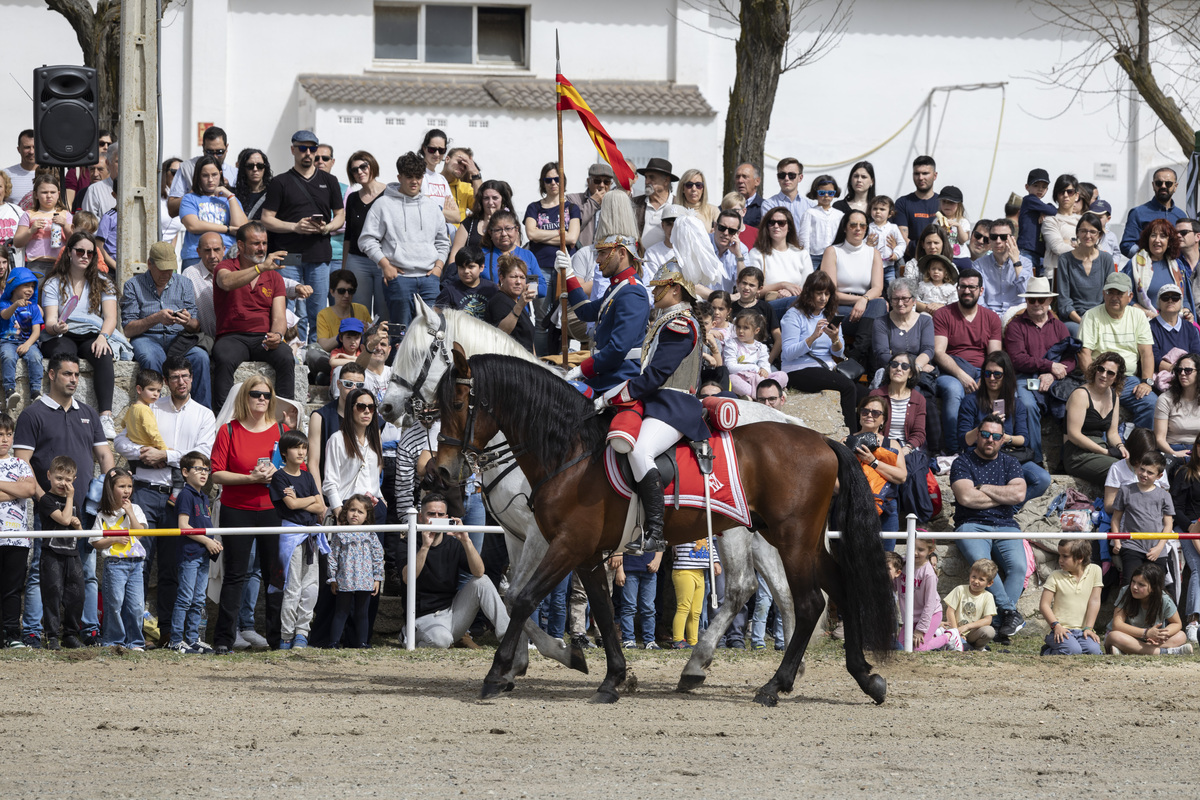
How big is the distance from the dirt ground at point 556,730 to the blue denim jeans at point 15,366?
3222mm

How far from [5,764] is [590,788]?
2.68m

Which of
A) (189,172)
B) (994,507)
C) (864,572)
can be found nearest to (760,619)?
(994,507)

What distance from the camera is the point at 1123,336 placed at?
15.3m

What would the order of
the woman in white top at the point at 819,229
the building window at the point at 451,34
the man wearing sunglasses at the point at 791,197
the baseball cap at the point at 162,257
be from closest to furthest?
the baseball cap at the point at 162,257 < the woman in white top at the point at 819,229 < the man wearing sunglasses at the point at 791,197 < the building window at the point at 451,34

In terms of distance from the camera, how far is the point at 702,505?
358 inches

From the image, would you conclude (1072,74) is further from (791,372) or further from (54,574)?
(54,574)

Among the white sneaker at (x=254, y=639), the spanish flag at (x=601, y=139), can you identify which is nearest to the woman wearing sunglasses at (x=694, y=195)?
the spanish flag at (x=601, y=139)

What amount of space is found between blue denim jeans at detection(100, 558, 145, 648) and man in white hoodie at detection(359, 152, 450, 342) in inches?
169

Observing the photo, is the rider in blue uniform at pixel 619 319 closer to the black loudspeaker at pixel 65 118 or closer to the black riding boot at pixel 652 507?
the black riding boot at pixel 652 507

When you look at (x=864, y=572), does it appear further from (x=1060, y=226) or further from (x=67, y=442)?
(x=1060, y=226)

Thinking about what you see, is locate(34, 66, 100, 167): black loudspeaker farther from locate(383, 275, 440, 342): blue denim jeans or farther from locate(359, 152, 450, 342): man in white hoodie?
locate(383, 275, 440, 342): blue denim jeans

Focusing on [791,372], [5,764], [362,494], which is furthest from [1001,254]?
[5,764]

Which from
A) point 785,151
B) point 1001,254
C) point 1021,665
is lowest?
point 1021,665

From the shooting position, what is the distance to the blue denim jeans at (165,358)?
13266 millimetres
